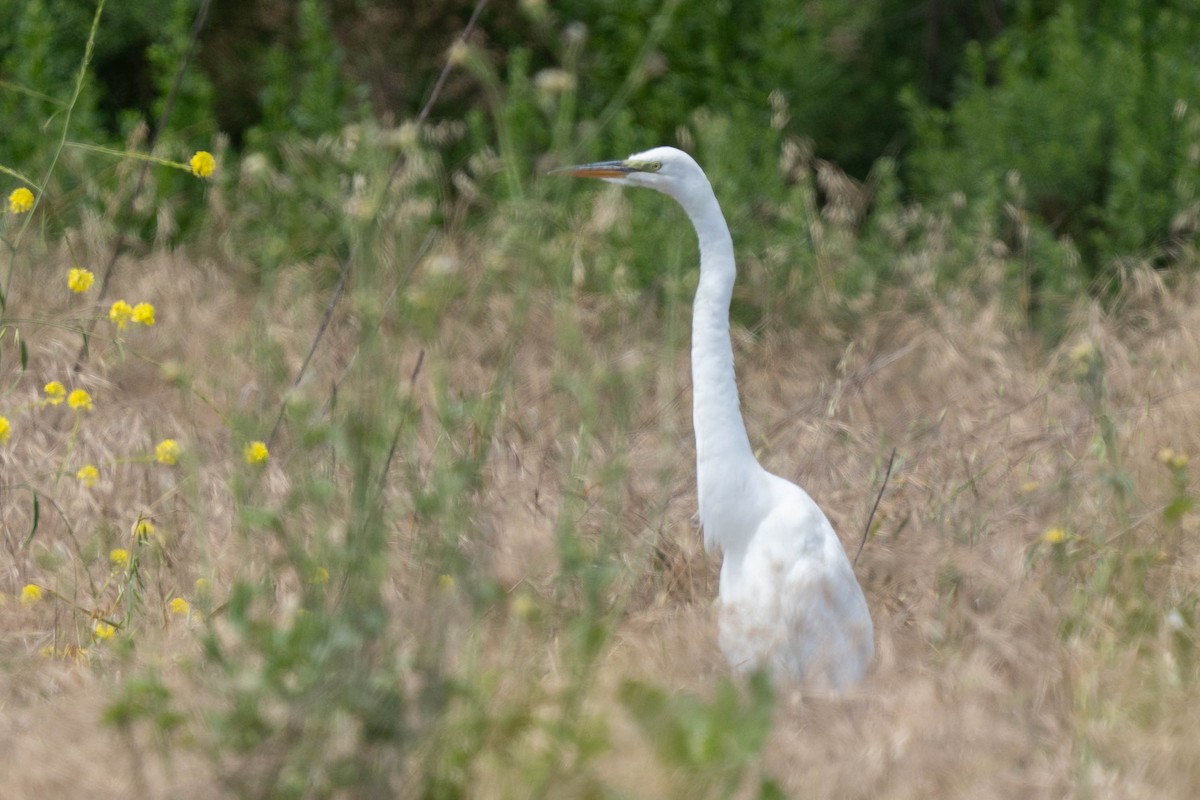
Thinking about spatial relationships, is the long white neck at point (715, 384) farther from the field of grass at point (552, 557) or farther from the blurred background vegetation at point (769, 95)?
the blurred background vegetation at point (769, 95)

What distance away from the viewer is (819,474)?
3996 millimetres

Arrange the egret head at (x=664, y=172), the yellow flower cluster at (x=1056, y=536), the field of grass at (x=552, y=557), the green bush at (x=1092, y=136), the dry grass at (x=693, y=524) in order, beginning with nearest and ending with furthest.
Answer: the field of grass at (x=552, y=557)
the dry grass at (x=693, y=524)
the yellow flower cluster at (x=1056, y=536)
the egret head at (x=664, y=172)
the green bush at (x=1092, y=136)

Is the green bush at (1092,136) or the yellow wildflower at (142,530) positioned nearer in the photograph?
the yellow wildflower at (142,530)

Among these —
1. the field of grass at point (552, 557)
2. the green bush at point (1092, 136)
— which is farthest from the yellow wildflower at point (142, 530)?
the green bush at point (1092, 136)

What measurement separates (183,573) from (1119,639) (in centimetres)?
205

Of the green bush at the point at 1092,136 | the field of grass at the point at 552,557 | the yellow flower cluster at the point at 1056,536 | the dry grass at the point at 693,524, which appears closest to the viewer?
the field of grass at the point at 552,557

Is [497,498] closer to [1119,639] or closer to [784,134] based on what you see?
[1119,639]

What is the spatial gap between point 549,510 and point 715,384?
27.6 inches

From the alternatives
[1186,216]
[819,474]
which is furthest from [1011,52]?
[819,474]

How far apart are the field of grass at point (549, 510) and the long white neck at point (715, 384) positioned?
181mm

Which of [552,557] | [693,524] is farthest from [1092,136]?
[552,557]

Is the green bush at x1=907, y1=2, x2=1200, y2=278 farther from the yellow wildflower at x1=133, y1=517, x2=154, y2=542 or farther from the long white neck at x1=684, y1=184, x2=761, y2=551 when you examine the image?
the yellow wildflower at x1=133, y1=517, x2=154, y2=542

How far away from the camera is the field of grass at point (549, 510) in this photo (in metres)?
2.03

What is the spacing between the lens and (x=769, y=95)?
21.9 ft
